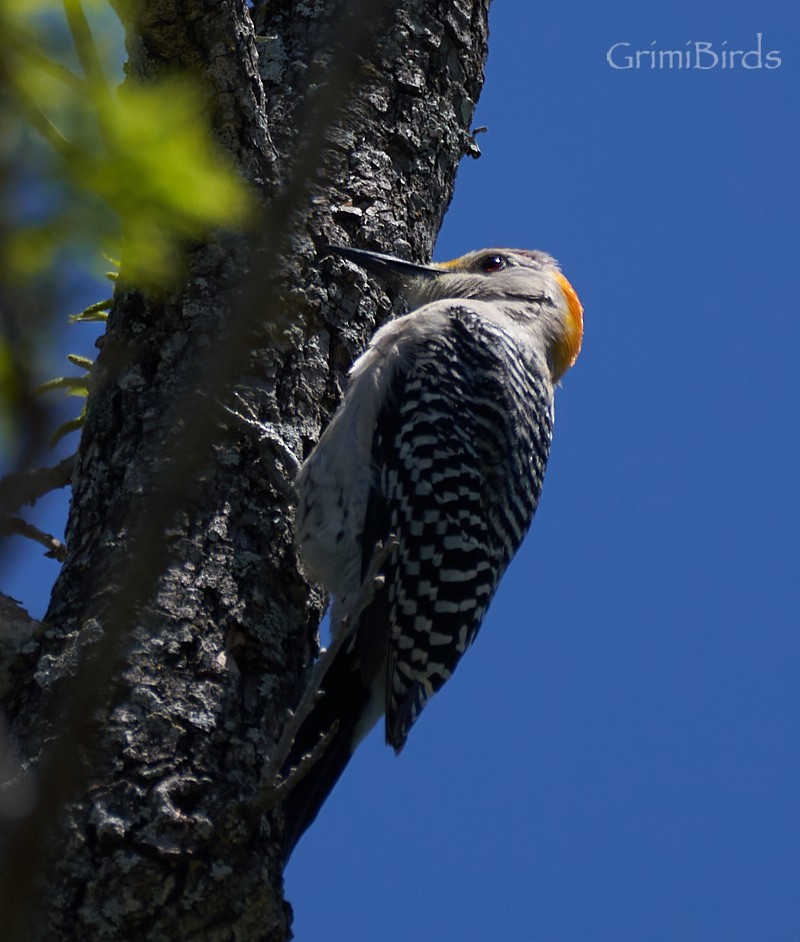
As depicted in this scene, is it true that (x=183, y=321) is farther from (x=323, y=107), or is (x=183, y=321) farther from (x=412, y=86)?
(x=323, y=107)

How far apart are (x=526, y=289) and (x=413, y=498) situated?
1580 mm

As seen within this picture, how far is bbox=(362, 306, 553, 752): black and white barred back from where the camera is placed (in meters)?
3.61

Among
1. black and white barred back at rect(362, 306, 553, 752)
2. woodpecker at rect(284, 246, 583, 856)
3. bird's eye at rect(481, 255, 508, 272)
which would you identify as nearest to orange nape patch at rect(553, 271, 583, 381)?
bird's eye at rect(481, 255, 508, 272)

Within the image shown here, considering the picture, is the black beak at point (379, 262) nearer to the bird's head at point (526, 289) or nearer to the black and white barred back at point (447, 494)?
the black and white barred back at point (447, 494)

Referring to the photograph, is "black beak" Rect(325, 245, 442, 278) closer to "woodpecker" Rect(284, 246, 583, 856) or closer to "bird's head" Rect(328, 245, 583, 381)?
"woodpecker" Rect(284, 246, 583, 856)

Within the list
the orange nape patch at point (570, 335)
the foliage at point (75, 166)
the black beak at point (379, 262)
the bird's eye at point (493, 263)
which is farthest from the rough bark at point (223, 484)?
the orange nape patch at point (570, 335)

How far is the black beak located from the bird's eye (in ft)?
2.77

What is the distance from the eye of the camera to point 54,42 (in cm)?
190

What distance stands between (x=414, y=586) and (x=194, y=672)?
3.06 feet

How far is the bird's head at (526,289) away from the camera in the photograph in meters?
4.83

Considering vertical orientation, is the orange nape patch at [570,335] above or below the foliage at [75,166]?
above

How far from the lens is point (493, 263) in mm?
4996

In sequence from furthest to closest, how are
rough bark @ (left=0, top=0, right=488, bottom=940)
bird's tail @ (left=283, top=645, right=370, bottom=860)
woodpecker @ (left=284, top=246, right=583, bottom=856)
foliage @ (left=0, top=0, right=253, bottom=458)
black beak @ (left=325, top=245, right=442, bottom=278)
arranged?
black beak @ (left=325, top=245, right=442, bottom=278)
woodpecker @ (left=284, top=246, right=583, bottom=856)
bird's tail @ (left=283, top=645, right=370, bottom=860)
rough bark @ (left=0, top=0, right=488, bottom=940)
foliage @ (left=0, top=0, right=253, bottom=458)

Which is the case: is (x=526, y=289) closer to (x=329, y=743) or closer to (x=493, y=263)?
(x=493, y=263)
